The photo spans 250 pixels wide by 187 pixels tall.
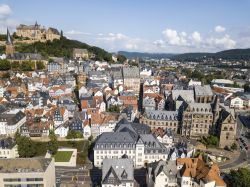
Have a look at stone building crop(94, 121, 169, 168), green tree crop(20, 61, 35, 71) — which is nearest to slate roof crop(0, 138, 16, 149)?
stone building crop(94, 121, 169, 168)

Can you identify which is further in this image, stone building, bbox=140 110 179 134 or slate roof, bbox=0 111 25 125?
stone building, bbox=140 110 179 134

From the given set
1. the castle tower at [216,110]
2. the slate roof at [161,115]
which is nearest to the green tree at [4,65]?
the slate roof at [161,115]

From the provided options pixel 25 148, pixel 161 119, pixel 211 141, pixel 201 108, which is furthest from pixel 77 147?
pixel 201 108

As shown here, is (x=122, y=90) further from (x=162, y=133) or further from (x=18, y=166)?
(x=18, y=166)

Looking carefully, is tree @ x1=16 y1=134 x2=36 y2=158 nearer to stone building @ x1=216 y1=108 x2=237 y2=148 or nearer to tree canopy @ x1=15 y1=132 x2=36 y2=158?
tree canopy @ x1=15 y1=132 x2=36 y2=158

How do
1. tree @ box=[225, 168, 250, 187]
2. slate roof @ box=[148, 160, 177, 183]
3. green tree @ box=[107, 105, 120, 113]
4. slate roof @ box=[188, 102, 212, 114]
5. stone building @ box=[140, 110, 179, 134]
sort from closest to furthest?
tree @ box=[225, 168, 250, 187] → slate roof @ box=[148, 160, 177, 183] → slate roof @ box=[188, 102, 212, 114] → stone building @ box=[140, 110, 179, 134] → green tree @ box=[107, 105, 120, 113]

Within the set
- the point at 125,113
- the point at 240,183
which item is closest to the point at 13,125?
the point at 125,113
